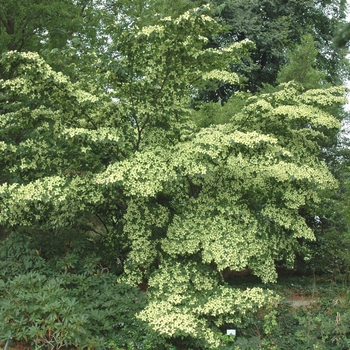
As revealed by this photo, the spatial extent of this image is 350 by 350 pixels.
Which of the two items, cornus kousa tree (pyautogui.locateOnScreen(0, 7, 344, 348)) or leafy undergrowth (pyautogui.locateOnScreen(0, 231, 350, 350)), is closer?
leafy undergrowth (pyautogui.locateOnScreen(0, 231, 350, 350))

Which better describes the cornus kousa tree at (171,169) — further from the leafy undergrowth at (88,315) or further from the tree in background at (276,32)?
the tree in background at (276,32)

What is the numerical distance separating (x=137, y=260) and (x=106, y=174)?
45.0 inches

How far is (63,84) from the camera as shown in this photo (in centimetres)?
483

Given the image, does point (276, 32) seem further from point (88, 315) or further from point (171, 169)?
point (88, 315)

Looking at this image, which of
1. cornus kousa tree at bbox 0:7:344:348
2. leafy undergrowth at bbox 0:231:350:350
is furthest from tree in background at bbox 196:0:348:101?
leafy undergrowth at bbox 0:231:350:350

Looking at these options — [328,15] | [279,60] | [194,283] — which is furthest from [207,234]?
[328,15]

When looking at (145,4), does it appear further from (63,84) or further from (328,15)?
(328,15)

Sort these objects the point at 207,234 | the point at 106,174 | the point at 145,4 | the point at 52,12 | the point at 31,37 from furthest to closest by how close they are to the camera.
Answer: the point at 145,4 < the point at 31,37 < the point at 52,12 < the point at 207,234 < the point at 106,174

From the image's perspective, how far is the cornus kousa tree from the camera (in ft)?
15.3

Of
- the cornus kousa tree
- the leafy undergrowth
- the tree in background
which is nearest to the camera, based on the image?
the leafy undergrowth

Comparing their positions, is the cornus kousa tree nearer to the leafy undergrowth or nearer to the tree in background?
the leafy undergrowth

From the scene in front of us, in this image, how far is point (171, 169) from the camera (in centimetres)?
477

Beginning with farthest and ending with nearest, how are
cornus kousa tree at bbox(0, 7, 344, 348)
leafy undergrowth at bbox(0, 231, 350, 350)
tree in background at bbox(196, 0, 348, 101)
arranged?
tree in background at bbox(196, 0, 348, 101) → cornus kousa tree at bbox(0, 7, 344, 348) → leafy undergrowth at bbox(0, 231, 350, 350)

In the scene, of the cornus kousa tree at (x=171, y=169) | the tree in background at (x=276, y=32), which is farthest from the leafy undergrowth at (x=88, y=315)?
the tree in background at (x=276, y=32)
